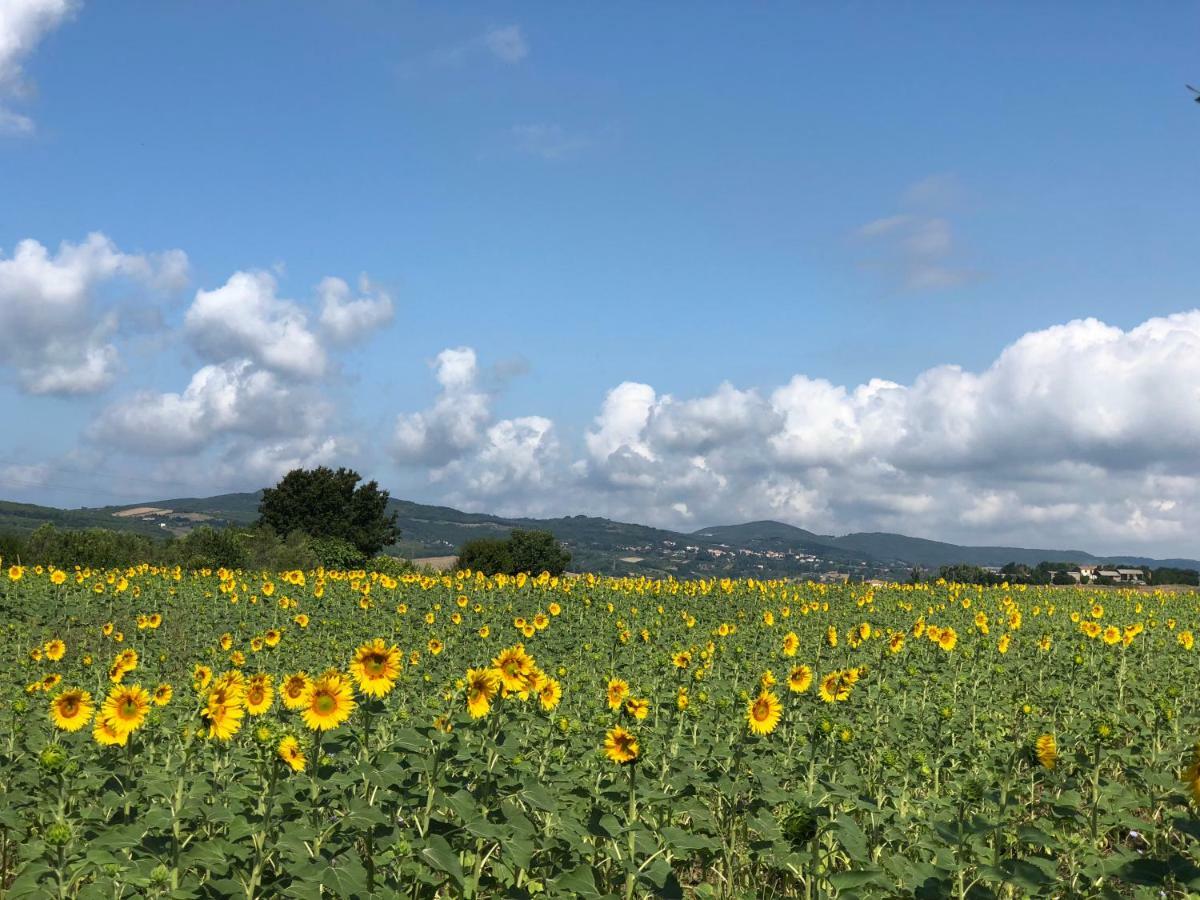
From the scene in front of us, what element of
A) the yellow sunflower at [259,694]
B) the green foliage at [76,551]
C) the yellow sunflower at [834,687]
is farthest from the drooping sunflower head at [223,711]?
the green foliage at [76,551]

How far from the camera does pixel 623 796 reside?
643cm

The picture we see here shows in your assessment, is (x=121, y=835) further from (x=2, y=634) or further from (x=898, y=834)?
(x=2, y=634)

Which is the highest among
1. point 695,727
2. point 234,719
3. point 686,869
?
point 234,719

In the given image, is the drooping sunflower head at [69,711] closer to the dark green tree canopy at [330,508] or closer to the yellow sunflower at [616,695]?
the yellow sunflower at [616,695]

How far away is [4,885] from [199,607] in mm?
15457

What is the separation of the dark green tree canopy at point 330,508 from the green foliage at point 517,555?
288 inches

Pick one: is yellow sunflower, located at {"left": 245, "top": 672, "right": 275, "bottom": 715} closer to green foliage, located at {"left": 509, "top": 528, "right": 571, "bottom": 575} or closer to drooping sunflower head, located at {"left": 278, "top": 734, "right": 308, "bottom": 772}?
drooping sunflower head, located at {"left": 278, "top": 734, "right": 308, "bottom": 772}

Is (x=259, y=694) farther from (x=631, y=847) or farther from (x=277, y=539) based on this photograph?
(x=277, y=539)

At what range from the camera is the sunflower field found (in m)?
5.03

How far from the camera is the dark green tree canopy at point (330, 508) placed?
7612 centimetres

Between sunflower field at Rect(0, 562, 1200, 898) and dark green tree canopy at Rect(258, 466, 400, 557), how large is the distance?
60.3 m

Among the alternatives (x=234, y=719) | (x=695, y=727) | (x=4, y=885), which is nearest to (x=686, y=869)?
(x=695, y=727)

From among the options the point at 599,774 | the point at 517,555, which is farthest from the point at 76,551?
the point at 599,774

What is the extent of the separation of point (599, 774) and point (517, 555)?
6905 centimetres
